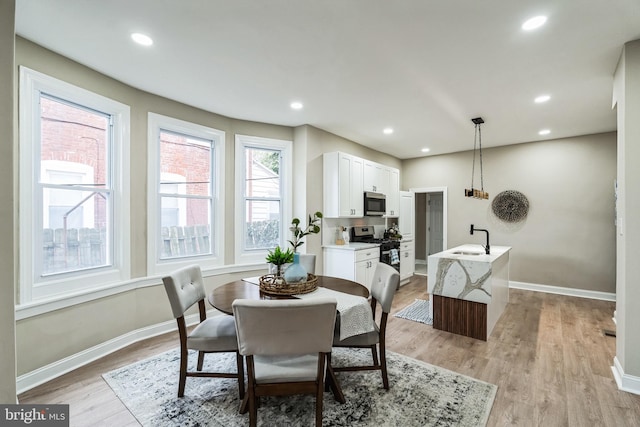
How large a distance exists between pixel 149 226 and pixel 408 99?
3.27m

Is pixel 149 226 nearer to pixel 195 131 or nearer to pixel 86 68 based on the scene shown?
pixel 195 131

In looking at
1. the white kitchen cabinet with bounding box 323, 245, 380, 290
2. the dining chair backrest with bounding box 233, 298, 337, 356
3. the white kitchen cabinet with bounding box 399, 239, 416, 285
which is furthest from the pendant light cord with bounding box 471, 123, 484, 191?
the dining chair backrest with bounding box 233, 298, 337, 356

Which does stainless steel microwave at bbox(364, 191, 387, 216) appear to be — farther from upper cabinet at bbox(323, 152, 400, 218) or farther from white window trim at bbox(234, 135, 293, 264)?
white window trim at bbox(234, 135, 293, 264)

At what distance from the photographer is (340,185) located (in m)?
4.39

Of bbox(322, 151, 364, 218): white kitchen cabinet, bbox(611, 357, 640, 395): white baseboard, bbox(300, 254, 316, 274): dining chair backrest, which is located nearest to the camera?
bbox(611, 357, 640, 395): white baseboard

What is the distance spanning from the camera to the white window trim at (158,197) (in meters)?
3.16

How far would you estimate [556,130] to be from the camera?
4.52 meters

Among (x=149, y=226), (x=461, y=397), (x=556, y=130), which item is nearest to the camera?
(x=461, y=397)

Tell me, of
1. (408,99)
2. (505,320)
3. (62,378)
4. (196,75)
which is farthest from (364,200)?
(62,378)

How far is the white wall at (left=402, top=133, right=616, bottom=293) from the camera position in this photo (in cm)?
465

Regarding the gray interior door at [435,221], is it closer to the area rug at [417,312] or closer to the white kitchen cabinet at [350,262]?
the area rug at [417,312]

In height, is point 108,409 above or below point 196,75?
Answer: below

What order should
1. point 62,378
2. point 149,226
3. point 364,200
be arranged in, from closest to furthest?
point 62,378
point 149,226
point 364,200

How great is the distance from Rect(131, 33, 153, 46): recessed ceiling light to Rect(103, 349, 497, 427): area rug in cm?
269
